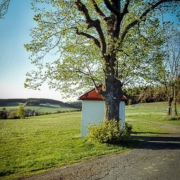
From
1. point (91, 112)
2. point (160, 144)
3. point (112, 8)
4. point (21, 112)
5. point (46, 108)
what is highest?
point (112, 8)

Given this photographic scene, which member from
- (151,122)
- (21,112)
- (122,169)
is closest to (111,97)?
(122,169)

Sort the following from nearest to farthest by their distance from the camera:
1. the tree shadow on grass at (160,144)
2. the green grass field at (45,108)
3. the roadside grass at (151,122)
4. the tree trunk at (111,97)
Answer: the tree shadow on grass at (160,144)
the tree trunk at (111,97)
the roadside grass at (151,122)
the green grass field at (45,108)

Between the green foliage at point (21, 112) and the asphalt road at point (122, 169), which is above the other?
the asphalt road at point (122, 169)

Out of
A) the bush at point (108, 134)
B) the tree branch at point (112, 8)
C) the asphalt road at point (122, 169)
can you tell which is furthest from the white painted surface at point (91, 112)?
the tree branch at point (112, 8)

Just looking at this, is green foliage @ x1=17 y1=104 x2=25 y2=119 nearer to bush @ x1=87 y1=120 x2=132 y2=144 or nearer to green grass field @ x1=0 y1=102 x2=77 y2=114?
green grass field @ x1=0 y1=102 x2=77 y2=114

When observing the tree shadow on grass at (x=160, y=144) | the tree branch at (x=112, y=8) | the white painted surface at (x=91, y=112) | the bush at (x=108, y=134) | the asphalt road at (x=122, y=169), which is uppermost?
the tree branch at (x=112, y=8)

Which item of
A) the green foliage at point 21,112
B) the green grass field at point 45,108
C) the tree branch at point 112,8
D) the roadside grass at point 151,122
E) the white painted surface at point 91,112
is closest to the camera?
the tree branch at point 112,8

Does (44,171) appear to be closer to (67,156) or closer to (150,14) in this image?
(67,156)

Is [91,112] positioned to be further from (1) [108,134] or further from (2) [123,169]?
(2) [123,169]

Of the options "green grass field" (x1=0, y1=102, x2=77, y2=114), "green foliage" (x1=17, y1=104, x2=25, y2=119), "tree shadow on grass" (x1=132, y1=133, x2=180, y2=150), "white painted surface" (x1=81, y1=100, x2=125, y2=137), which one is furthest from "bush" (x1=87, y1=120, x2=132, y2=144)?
"green grass field" (x1=0, y1=102, x2=77, y2=114)

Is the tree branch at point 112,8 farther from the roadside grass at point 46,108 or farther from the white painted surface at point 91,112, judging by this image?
the roadside grass at point 46,108

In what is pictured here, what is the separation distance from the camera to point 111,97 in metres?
12.8

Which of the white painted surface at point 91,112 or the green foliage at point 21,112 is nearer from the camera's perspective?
the white painted surface at point 91,112

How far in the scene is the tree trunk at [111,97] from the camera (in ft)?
42.0
